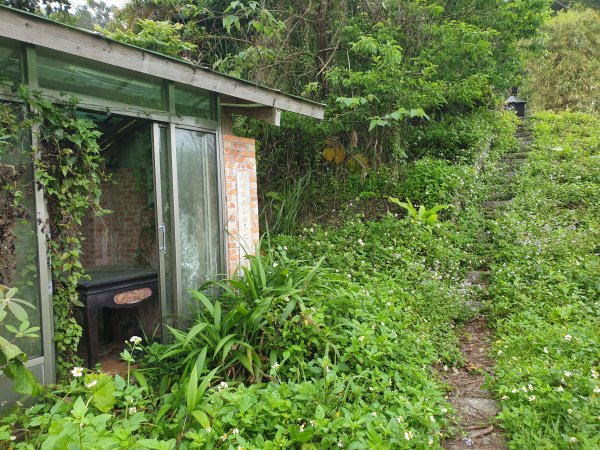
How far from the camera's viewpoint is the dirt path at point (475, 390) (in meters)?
2.80

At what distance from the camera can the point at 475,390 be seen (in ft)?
11.3

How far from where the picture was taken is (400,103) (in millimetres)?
A: 6637

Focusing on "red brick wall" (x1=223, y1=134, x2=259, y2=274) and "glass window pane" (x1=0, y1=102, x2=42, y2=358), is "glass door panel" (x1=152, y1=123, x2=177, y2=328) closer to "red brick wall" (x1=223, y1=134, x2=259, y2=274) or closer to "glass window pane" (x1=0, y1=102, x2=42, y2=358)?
"red brick wall" (x1=223, y1=134, x2=259, y2=274)

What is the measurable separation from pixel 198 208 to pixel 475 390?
3014 millimetres

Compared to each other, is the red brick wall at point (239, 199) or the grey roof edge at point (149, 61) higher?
the grey roof edge at point (149, 61)

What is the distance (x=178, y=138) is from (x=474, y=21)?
20.4 feet

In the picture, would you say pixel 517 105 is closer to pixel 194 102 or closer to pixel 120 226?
pixel 194 102

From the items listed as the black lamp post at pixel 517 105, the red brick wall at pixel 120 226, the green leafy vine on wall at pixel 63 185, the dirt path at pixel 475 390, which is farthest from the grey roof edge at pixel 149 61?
the black lamp post at pixel 517 105

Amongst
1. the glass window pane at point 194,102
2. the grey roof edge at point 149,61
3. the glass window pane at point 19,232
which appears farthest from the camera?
the glass window pane at point 194,102

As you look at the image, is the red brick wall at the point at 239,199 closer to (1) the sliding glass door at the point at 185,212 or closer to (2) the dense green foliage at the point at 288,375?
(1) the sliding glass door at the point at 185,212

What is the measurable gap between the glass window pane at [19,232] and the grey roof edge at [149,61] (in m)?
0.50

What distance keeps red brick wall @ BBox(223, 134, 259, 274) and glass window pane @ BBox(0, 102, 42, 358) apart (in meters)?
1.91

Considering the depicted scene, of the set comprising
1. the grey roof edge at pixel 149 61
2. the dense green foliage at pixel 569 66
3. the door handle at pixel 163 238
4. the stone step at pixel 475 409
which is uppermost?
the dense green foliage at pixel 569 66

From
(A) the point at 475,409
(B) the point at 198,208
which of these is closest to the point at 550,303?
(A) the point at 475,409
